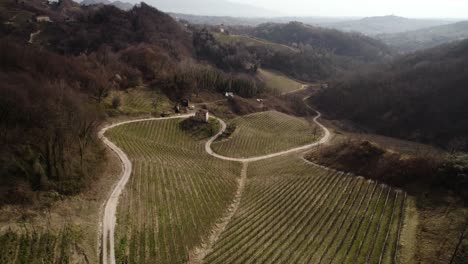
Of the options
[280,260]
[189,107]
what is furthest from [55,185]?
[189,107]

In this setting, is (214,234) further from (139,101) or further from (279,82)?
(279,82)

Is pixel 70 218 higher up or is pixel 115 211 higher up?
pixel 70 218

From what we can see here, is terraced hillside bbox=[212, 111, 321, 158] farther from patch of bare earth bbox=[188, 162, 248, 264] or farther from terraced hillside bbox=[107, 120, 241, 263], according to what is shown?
patch of bare earth bbox=[188, 162, 248, 264]

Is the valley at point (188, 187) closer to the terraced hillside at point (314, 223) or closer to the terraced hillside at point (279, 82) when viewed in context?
the terraced hillside at point (314, 223)

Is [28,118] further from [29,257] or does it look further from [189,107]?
[189,107]

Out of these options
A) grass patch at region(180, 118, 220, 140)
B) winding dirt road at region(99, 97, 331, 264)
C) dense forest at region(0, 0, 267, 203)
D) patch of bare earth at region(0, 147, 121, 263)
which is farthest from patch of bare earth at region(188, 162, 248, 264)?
grass patch at region(180, 118, 220, 140)

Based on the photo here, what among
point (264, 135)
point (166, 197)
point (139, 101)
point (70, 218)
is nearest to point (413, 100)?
point (264, 135)
